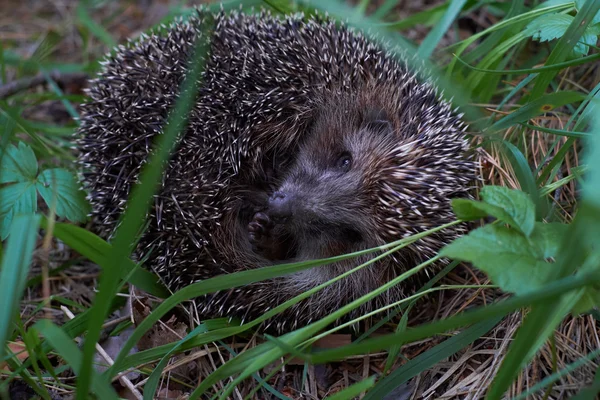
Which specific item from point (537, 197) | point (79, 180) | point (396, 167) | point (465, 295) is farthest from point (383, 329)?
point (79, 180)

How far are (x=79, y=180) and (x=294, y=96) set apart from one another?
1.46 meters

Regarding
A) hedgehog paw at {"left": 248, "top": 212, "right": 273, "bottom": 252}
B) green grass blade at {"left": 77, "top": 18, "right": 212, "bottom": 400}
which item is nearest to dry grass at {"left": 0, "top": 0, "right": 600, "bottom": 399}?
green grass blade at {"left": 77, "top": 18, "right": 212, "bottom": 400}

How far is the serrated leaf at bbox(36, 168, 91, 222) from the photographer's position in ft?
10.6

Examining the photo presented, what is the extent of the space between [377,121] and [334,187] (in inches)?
20.8

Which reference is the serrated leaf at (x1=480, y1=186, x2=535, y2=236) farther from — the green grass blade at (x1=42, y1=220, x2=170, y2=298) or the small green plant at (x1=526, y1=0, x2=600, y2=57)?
the green grass blade at (x1=42, y1=220, x2=170, y2=298)

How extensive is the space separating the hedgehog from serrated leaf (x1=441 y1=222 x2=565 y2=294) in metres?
0.82

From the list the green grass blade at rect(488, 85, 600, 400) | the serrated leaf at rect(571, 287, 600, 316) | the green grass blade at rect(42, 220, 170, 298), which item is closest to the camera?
the green grass blade at rect(488, 85, 600, 400)

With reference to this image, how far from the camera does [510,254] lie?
2.07 meters

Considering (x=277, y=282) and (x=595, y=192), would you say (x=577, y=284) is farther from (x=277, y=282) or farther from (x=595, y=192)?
(x=277, y=282)

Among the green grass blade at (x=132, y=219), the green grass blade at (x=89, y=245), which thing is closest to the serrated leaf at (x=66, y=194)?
the green grass blade at (x=89, y=245)

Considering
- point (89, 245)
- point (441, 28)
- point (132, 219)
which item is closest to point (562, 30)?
point (441, 28)

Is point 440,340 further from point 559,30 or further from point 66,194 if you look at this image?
point 66,194

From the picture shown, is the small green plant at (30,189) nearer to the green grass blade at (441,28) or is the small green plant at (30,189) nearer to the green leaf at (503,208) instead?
the green leaf at (503,208)

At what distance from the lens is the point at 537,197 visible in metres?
2.54
